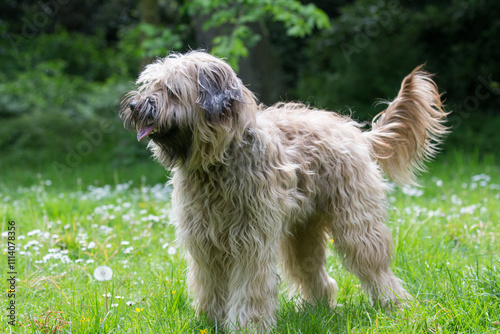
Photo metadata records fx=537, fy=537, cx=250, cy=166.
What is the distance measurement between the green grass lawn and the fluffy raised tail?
0.75 metres

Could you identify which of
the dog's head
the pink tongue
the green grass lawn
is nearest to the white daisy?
the green grass lawn

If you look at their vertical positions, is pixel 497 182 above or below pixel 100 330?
below

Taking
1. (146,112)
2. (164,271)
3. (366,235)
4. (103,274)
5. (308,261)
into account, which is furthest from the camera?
(164,271)

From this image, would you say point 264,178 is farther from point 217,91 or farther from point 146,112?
point 146,112

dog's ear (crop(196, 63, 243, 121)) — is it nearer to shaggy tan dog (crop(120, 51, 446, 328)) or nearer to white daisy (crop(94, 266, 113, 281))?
shaggy tan dog (crop(120, 51, 446, 328))

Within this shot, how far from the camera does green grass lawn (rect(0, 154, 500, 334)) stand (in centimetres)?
331

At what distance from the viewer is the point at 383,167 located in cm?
437

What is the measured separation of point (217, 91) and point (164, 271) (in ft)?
6.11

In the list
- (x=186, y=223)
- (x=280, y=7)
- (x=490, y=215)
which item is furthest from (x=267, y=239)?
(x=280, y=7)

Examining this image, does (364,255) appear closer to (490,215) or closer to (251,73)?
(490,215)

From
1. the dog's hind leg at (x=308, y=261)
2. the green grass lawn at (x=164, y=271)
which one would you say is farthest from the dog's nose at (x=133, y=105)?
the dog's hind leg at (x=308, y=261)

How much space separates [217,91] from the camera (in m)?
3.15

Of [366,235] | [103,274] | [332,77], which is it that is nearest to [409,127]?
[366,235]

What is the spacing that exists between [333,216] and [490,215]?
8.76 feet
